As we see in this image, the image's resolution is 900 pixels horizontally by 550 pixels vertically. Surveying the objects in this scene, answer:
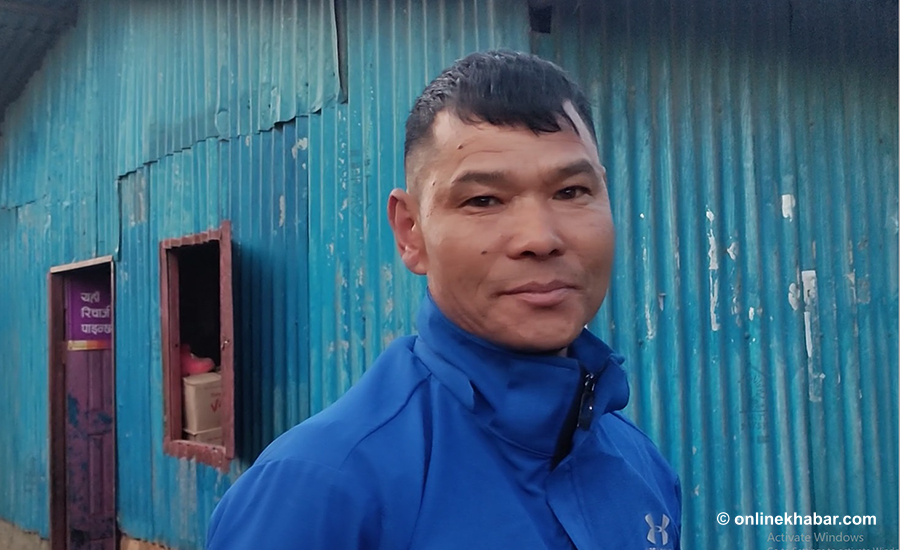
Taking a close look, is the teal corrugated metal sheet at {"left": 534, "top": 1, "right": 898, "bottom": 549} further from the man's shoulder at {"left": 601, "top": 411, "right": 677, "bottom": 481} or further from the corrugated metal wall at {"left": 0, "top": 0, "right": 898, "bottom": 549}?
the man's shoulder at {"left": 601, "top": 411, "right": 677, "bottom": 481}

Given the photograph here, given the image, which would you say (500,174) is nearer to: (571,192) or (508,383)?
(571,192)

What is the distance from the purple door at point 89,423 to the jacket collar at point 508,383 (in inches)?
233

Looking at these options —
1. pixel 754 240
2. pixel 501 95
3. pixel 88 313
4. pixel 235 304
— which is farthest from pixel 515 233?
pixel 88 313

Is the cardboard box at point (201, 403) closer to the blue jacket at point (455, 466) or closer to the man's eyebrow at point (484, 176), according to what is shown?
the blue jacket at point (455, 466)

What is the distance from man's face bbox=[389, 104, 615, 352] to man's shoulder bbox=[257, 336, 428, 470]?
0.48 ft

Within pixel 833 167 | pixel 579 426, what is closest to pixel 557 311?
pixel 579 426

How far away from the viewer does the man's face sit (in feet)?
3.87

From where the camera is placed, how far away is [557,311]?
1.19m

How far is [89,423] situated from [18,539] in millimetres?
2129

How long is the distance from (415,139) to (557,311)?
0.43m

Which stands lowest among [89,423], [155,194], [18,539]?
[18,539]

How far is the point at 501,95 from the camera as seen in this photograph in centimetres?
125

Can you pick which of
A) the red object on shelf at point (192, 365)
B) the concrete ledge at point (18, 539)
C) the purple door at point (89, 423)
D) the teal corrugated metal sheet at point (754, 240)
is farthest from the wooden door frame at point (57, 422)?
the teal corrugated metal sheet at point (754, 240)

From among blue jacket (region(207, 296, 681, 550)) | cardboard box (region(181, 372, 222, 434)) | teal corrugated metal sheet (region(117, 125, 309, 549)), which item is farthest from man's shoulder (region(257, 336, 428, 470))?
cardboard box (region(181, 372, 222, 434))
